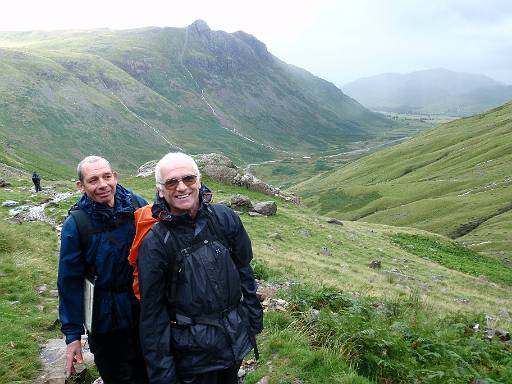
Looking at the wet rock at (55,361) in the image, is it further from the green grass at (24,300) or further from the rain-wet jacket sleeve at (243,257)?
the rain-wet jacket sleeve at (243,257)

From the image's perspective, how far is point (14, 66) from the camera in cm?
19175

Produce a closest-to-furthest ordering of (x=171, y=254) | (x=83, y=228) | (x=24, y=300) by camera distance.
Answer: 1. (x=171, y=254)
2. (x=83, y=228)
3. (x=24, y=300)

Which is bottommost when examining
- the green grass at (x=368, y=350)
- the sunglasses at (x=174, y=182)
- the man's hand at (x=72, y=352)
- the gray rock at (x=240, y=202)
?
the gray rock at (x=240, y=202)

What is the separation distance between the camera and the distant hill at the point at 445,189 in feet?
218

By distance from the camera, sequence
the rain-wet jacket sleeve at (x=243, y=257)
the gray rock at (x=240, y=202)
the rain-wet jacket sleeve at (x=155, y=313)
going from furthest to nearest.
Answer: the gray rock at (x=240, y=202) → the rain-wet jacket sleeve at (x=243, y=257) → the rain-wet jacket sleeve at (x=155, y=313)

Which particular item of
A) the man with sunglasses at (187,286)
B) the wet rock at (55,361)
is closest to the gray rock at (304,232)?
the wet rock at (55,361)

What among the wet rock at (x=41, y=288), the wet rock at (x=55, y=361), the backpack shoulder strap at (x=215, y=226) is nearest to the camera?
the backpack shoulder strap at (x=215, y=226)

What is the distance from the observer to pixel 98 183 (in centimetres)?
605

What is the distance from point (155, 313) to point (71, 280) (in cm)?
159

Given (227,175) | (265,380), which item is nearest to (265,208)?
(227,175)

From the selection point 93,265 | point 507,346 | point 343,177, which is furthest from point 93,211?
point 343,177

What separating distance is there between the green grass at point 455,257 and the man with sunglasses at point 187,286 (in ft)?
115

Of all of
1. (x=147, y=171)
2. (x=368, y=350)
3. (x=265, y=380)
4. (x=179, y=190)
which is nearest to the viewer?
(x=179, y=190)

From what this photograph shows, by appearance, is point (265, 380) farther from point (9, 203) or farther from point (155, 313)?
point (9, 203)
